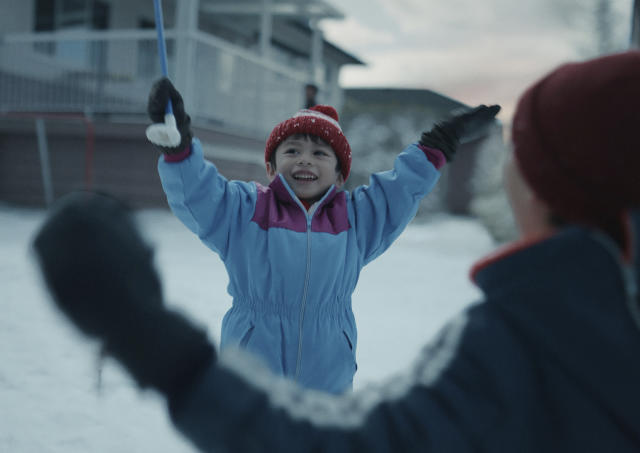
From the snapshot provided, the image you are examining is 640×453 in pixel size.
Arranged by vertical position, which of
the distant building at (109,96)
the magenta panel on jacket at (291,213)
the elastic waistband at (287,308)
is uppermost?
the distant building at (109,96)

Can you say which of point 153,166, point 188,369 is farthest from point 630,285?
point 153,166

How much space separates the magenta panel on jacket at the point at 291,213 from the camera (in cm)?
186

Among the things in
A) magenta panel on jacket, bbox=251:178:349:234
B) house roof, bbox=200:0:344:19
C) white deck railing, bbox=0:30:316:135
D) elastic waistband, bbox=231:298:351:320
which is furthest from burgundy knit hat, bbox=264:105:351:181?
house roof, bbox=200:0:344:19

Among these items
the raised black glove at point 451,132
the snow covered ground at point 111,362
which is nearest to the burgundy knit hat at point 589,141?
the snow covered ground at point 111,362

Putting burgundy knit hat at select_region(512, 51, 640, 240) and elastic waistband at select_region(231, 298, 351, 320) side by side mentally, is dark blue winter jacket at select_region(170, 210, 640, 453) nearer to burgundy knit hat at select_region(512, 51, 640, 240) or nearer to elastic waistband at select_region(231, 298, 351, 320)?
burgundy knit hat at select_region(512, 51, 640, 240)

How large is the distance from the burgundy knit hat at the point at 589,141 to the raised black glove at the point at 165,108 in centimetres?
95

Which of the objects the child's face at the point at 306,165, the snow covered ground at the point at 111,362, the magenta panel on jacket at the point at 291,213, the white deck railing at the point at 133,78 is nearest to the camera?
the magenta panel on jacket at the point at 291,213

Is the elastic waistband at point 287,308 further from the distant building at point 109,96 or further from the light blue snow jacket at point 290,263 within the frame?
the distant building at point 109,96

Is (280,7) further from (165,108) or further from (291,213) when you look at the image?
(165,108)

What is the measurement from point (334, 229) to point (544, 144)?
1.23 m

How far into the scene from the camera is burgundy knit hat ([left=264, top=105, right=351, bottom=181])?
204 centimetres

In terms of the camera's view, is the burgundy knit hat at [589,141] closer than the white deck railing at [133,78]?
Yes

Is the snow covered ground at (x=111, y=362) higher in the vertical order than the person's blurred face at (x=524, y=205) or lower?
lower

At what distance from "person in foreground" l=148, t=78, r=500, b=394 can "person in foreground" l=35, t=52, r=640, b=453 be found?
0.93 metres
